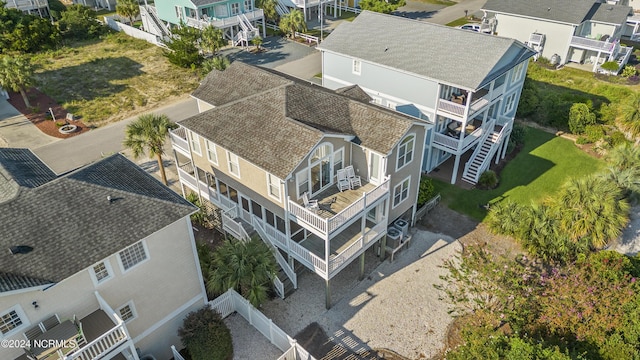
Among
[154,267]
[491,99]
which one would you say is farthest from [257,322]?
[491,99]

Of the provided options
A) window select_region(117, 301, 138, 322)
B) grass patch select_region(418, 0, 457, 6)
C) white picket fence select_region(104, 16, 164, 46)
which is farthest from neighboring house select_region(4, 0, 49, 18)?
grass patch select_region(418, 0, 457, 6)

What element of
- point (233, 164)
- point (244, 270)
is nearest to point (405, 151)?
point (233, 164)

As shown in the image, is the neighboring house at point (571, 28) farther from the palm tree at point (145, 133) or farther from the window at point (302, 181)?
the palm tree at point (145, 133)

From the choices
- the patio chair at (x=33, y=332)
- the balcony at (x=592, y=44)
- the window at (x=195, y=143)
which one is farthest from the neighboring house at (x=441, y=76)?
the patio chair at (x=33, y=332)

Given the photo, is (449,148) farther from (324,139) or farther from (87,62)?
(87,62)

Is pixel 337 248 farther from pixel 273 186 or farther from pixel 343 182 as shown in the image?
pixel 273 186
